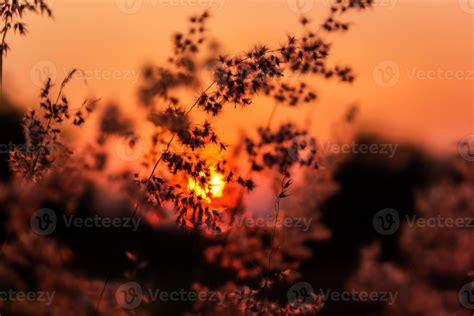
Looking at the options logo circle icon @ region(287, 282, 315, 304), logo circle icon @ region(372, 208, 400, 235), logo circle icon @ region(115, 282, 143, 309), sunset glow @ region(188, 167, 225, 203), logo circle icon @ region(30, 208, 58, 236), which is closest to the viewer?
sunset glow @ region(188, 167, 225, 203)

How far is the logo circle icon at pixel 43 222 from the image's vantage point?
10.5m

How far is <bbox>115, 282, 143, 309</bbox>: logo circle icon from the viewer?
745cm

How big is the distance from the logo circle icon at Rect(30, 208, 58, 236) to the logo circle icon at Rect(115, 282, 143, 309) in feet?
10.4

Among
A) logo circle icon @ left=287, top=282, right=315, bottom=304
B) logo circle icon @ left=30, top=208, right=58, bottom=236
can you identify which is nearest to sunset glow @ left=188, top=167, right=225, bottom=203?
logo circle icon @ left=287, top=282, right=315, bottom=304

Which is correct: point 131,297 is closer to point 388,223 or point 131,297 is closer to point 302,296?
point 302,296

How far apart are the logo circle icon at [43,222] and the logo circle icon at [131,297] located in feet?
10.4

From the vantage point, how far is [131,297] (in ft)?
24.8

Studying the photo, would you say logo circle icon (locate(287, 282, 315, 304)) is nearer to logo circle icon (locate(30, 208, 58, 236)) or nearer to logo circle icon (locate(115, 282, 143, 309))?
logo circle icon (locate(115, 282, 143, 309))

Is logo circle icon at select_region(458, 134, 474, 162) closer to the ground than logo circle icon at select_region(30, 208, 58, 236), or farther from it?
farther from it

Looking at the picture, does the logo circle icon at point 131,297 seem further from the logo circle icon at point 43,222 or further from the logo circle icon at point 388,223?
the logo circle icon at point 388,223

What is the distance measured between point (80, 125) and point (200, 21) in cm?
192

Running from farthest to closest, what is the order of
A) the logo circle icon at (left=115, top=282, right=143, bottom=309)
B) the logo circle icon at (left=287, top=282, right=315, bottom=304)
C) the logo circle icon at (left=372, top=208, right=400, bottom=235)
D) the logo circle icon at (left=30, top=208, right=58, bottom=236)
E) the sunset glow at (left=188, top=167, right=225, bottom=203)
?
the logo circle icon at (left=372, top=208, right=400, bottom=235)
the logo circle icon at (left=30, top=208, right=58, bottom=236)
the logo circle icon at (left=115, top=282, right=143, bottom=309)
the logo circle icon at (left=287, top=282, right=315, bottom=304)
the sunset glow at (left=188, top=167, right=225, bottom=203)

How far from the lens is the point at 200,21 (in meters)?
7.02

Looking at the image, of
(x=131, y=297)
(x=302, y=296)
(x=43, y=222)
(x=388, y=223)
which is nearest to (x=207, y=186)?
(x=302, y=296)
